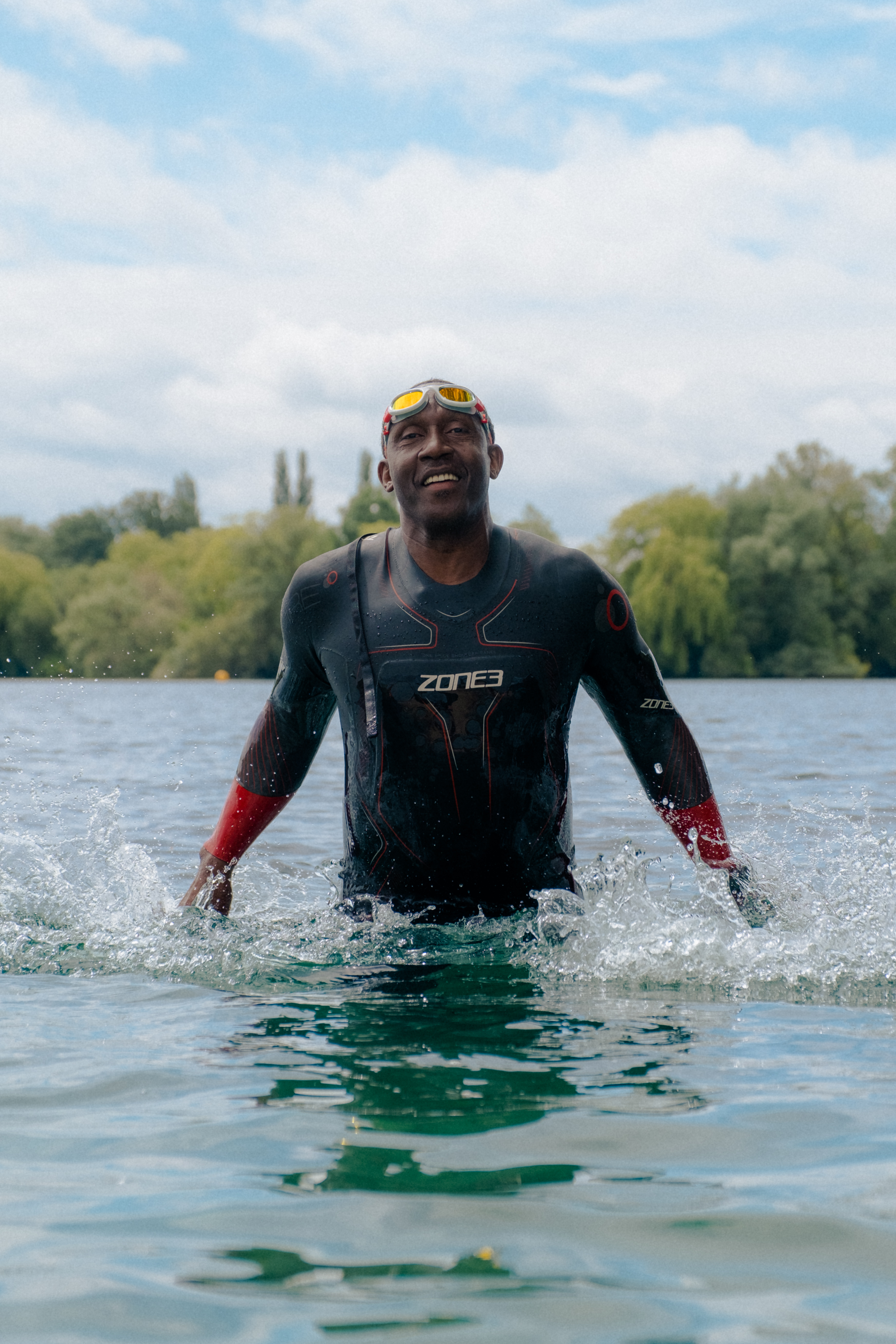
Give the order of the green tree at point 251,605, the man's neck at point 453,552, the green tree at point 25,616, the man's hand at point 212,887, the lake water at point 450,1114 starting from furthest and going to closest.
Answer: the green tree at point 25,616 < the green tree at point 251,605 < the man's hand at point 212,887 < the man's neck at point 453,552 < the lake water at point 450,1114

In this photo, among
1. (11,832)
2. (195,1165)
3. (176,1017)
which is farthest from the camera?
(11,832)

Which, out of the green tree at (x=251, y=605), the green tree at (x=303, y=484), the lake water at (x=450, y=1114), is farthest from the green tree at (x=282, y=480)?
the lake water at (x=450, y=1114)

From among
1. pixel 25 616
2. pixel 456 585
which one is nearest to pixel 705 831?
pixel 456 585

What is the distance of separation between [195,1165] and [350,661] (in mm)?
2216

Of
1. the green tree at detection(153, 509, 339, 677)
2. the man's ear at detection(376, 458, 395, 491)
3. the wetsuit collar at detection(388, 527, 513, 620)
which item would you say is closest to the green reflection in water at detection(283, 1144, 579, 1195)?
the wetsuit collar at detection(388, 527, 513, 620)

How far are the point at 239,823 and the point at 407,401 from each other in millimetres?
1693

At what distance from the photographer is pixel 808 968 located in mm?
4809

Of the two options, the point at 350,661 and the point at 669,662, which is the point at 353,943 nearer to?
the point at 350,661

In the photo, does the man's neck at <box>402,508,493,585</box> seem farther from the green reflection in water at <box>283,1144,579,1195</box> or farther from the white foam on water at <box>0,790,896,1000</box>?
the green reflection in water at <box>283,1144,579,1195</box>

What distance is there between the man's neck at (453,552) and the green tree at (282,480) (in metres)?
117

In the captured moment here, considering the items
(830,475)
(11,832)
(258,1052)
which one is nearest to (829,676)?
(830,475)

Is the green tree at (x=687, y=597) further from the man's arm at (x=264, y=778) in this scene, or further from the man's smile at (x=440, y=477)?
the man's smile at (x=440, y=477)

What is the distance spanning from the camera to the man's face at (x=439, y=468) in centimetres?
486

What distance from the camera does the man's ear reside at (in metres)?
5.11
